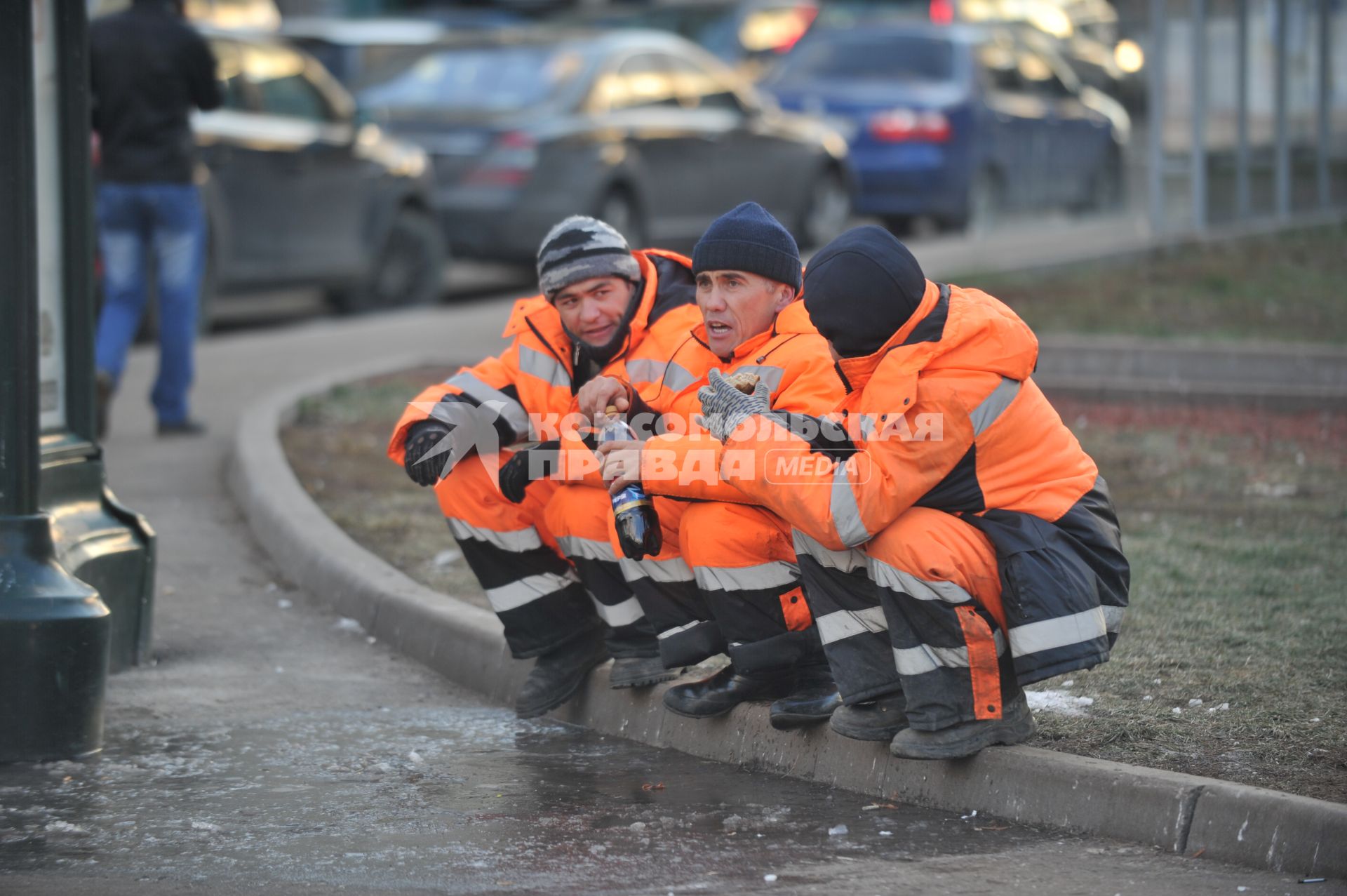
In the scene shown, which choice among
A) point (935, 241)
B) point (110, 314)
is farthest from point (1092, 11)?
point (110, 314)

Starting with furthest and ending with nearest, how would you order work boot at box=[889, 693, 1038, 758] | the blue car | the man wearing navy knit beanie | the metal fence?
the blue car, the metal fence, the man wearing navy knit beanie, work boot at box=[889, 693, 1038, 758]

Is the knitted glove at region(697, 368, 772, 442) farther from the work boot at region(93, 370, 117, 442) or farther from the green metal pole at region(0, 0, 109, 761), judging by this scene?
the work boot at region(93, 370, 117, 442)

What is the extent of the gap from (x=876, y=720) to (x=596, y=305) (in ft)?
3.94

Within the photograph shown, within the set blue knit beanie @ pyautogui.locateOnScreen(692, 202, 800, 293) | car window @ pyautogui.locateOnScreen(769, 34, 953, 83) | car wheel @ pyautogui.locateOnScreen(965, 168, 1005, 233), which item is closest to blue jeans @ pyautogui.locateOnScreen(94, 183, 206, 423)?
blue knit beanie @ pyautogui.locateOnScreen(692, 202, 800, 293)

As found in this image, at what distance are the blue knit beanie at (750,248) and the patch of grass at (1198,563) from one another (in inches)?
45.3

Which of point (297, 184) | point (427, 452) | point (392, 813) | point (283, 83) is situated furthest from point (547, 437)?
point (283, 83)

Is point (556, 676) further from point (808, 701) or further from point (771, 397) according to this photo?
point (771, 397)

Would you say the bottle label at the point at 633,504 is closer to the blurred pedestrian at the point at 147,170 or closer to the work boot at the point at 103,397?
the work boot at the point at 103,397

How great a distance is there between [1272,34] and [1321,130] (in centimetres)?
120

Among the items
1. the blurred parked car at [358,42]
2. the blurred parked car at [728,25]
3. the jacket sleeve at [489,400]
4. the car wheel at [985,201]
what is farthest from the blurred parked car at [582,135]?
the jacket sleeve at [489,400]

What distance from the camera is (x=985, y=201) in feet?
50.7

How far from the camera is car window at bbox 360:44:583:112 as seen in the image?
12055mm

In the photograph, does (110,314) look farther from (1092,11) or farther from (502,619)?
(1092,11)

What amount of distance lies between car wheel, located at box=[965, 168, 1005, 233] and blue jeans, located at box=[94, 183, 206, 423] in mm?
8388
